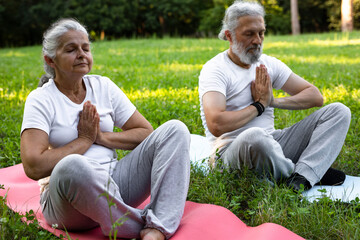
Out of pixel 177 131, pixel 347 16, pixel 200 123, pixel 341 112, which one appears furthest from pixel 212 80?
pixel 347 16

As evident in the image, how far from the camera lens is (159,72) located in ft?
28.0

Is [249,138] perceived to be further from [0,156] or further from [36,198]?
[0,156]

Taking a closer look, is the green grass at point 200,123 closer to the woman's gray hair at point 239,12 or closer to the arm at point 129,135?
the arm at point 129,135

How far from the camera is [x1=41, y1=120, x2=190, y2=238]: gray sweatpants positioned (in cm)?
227

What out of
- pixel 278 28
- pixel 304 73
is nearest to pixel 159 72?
pixel 304 73

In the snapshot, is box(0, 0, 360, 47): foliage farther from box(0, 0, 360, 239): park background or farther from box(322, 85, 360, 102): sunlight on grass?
box(322, 85, 360, 102): sunlight on grass

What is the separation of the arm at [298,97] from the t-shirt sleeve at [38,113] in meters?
1.83

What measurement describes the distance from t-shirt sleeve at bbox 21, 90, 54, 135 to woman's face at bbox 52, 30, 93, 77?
0.24m

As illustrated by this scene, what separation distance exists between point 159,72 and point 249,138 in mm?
5652

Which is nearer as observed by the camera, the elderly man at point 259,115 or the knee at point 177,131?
the knee at point 177,131

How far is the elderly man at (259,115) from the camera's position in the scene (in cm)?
317

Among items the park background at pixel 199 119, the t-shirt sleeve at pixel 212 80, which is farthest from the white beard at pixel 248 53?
the park background at pixel 199 119

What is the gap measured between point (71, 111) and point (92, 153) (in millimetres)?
306

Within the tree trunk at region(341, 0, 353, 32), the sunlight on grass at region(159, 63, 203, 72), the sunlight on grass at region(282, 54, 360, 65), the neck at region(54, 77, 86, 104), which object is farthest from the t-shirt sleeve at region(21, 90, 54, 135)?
the tree trunk at region(341, 0, 353, 32)
